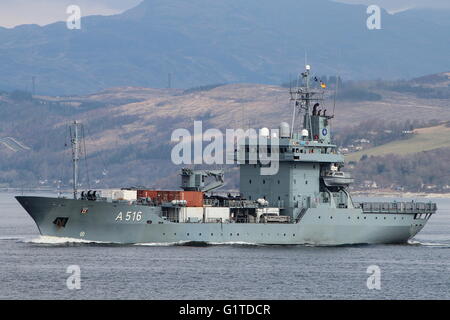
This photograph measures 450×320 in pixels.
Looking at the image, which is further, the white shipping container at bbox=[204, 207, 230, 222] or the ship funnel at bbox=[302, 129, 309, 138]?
the ship funnel at bbox=[302, 129, 309, 138]

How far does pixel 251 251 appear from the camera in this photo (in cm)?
6362

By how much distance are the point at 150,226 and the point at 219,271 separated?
35.6 ft

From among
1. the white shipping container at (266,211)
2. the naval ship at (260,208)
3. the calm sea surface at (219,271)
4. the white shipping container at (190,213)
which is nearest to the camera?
the calm sea surface at (219,271)

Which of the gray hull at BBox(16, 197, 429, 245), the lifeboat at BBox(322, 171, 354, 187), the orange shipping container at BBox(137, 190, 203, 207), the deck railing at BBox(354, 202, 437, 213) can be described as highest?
the lifeboat at BBox(322, 171, 354, 187)

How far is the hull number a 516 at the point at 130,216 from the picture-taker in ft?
210

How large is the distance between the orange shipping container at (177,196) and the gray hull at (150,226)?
1612mm

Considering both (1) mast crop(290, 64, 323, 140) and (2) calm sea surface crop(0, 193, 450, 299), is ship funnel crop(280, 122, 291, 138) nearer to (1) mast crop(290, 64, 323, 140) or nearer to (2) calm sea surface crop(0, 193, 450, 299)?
(1) mast crop(290, 64, 323, 140)

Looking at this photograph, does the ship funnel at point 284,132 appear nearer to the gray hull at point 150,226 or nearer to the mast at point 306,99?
the mast at point 306,99

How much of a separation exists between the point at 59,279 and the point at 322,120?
27.0 m

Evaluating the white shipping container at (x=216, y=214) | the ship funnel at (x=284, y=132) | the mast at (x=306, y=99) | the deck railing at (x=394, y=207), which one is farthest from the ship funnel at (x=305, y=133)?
the white shipping container at (x=216, y=214)

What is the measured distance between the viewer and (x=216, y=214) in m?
66.5

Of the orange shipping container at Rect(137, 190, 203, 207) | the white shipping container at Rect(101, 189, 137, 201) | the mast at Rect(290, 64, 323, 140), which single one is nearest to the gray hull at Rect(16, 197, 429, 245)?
the orange shipping container at Rect(137, 190, 203, 207)

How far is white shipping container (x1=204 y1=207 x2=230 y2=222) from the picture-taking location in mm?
66250

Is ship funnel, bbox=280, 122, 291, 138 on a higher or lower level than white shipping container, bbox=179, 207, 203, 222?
higher
